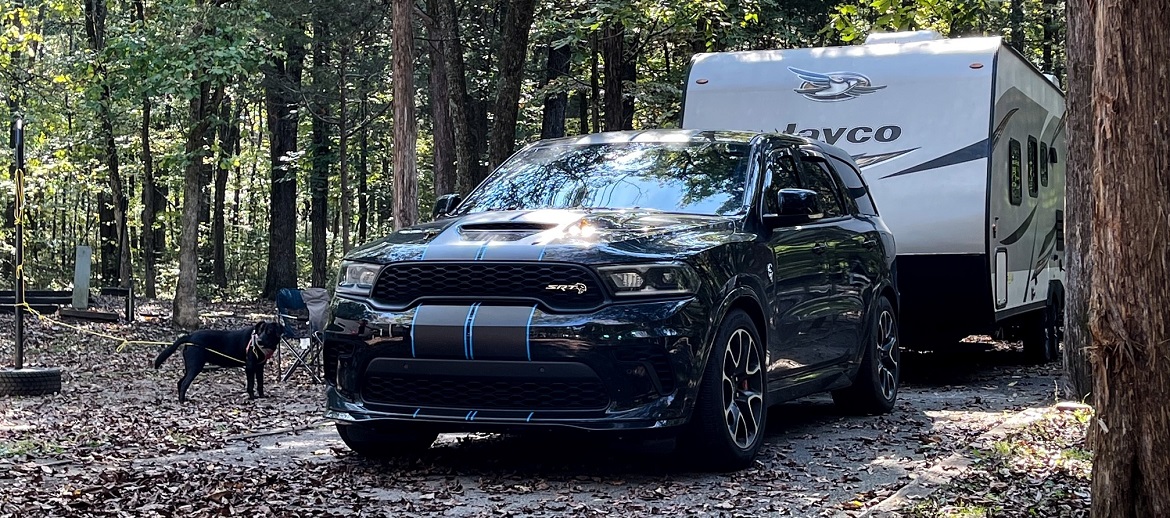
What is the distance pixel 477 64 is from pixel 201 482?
70.6 ft

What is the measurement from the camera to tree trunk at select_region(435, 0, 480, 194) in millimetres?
18609

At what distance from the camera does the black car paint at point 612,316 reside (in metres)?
6.20

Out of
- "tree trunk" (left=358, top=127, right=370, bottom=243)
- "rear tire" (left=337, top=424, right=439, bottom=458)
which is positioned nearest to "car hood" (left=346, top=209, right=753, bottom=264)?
"rear tire" (left=337, top=424, right=439, bottom=458)

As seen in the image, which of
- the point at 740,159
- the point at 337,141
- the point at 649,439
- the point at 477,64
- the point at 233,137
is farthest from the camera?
the point at 233,137

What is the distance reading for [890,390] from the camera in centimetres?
966

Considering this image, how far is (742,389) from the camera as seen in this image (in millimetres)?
6957

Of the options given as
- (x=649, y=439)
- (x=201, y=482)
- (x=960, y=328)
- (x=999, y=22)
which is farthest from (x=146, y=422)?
(x=999, y=22)

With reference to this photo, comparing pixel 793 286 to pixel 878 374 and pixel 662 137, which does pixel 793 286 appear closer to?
pixel 662 137

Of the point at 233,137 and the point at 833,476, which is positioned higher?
the point at 233,137

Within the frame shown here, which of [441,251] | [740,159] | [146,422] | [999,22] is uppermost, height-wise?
[999,22]

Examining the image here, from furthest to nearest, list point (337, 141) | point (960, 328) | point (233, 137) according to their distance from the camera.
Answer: point (233, 137), point (337, 141), point (960, 328)

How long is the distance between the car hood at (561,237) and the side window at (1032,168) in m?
7.06

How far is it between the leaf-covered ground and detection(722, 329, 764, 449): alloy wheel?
0.22 m

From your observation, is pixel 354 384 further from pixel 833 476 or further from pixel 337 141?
pixel 337 141
